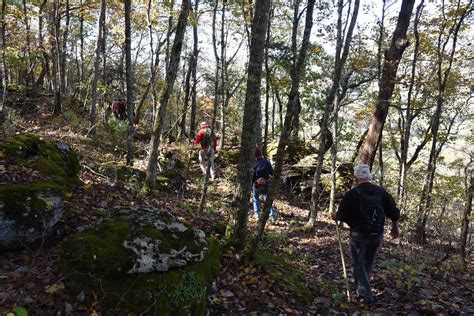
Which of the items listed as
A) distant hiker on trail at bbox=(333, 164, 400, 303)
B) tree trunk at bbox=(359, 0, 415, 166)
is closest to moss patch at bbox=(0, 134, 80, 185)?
distant hiker on trail at bbox=(333, 164, 400, 303)

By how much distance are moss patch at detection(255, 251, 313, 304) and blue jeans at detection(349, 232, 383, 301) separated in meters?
0.84

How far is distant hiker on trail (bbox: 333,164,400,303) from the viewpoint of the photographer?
492 cm

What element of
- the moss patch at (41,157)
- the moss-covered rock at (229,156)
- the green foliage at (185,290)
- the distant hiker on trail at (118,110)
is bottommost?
the green foliage at (185,290)

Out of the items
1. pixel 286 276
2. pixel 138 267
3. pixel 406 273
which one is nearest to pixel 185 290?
pixel 138 267

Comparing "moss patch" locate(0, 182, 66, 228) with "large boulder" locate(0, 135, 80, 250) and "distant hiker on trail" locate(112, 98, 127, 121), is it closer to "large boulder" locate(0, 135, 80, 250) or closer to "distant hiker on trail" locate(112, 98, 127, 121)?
"large boulder" locate(0, 135, 80, 250)

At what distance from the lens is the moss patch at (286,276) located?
5109mm

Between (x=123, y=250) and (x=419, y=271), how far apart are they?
20.2ft

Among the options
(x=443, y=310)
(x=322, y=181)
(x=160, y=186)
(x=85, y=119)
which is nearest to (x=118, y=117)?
(x=85, y=119)

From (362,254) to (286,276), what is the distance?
1.37 metres

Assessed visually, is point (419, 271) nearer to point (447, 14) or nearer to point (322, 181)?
point (322, 181)

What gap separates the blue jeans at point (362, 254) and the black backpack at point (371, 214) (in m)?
0.15

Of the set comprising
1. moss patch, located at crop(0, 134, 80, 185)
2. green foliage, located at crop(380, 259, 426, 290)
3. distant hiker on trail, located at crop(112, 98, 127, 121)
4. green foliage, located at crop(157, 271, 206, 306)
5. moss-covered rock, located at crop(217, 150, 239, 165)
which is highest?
distant hiker on trail, located at crop(112, 98, 127, 121)

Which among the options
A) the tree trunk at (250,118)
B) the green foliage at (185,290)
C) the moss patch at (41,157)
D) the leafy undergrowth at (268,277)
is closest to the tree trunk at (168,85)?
the leafy undergrowth at (268,277)

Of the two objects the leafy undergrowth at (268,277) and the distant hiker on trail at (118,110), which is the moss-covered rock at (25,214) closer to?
the leafy undergrowth at (268,277)
